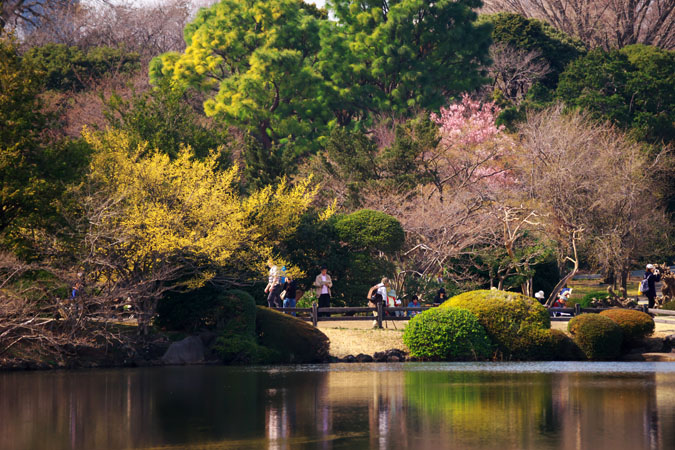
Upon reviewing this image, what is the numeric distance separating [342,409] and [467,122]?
44397 millimetres

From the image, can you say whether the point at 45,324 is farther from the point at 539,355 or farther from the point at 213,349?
the point at 539,355

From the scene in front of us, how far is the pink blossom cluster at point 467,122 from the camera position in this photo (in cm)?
5456

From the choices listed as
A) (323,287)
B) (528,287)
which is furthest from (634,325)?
(323,287)

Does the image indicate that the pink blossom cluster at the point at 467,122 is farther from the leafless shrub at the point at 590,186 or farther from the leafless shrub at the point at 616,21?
the leafless shrub at the point at 616,21

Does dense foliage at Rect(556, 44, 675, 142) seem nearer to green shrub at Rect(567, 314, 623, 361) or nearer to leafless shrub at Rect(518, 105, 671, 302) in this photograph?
leafless shrub at Rect(518, 105, 671, 302)

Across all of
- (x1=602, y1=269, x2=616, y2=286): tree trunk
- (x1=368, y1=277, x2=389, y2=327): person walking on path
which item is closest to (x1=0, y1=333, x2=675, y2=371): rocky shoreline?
(x1=368, y1=277, x2=389, y2=327): person walking on path

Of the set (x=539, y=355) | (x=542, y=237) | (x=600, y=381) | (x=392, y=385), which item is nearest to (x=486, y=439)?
(x=392, y=385)

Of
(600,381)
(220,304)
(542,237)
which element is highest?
(542,237)

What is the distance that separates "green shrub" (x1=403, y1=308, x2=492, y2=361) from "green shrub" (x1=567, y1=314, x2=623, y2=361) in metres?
2.93

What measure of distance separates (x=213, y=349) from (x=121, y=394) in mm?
8382

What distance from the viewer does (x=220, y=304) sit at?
94.1 feet

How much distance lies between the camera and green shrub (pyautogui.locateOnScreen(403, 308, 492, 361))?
2781 centimetres

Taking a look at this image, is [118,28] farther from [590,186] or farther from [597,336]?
[597,336]

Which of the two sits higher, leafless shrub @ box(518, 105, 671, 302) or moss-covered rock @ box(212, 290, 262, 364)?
leafless shrub @ box(518, 105, 671, 302)
